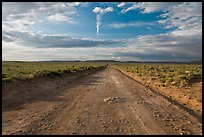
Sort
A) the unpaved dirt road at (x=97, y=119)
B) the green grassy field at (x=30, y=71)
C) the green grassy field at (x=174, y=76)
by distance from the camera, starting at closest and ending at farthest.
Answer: the unpaved dirt road at (x=97, y=119) < the green grassy field at (x=30, y=71) < the green grassy field at (x=174, y=76)

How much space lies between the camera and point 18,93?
655 inches

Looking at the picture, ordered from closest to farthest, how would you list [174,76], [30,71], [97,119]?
1. [97,119]
2. [174,76]
3. [30,71]

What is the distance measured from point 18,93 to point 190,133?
37.4ft

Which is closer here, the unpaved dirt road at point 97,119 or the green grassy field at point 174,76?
the unpaved dirt road at point 97,119

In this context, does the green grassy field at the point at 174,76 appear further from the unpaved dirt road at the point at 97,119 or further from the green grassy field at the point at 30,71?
the unpaved dirt road at the point at 97,119

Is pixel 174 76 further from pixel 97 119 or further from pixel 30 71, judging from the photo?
pixel 97 119

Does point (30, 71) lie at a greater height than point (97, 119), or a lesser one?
greater

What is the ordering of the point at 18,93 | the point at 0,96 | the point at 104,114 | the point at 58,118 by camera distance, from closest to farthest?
the point at 58,118 → the point at 104,114 → the point at 0,96 → the point at 18,93

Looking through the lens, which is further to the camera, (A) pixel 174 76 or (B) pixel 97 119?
(A) pixel 174 76

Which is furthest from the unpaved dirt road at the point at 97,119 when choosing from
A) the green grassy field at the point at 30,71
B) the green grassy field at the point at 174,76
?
the green grassy field at the point at 174,76

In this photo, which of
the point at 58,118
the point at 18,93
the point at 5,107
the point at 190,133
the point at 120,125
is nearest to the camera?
the point at 190,133

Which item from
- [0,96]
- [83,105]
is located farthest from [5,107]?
[83,105]

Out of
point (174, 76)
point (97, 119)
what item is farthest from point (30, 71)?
point (97, 119)

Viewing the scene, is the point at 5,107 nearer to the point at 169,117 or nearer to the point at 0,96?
the point at 0,96
